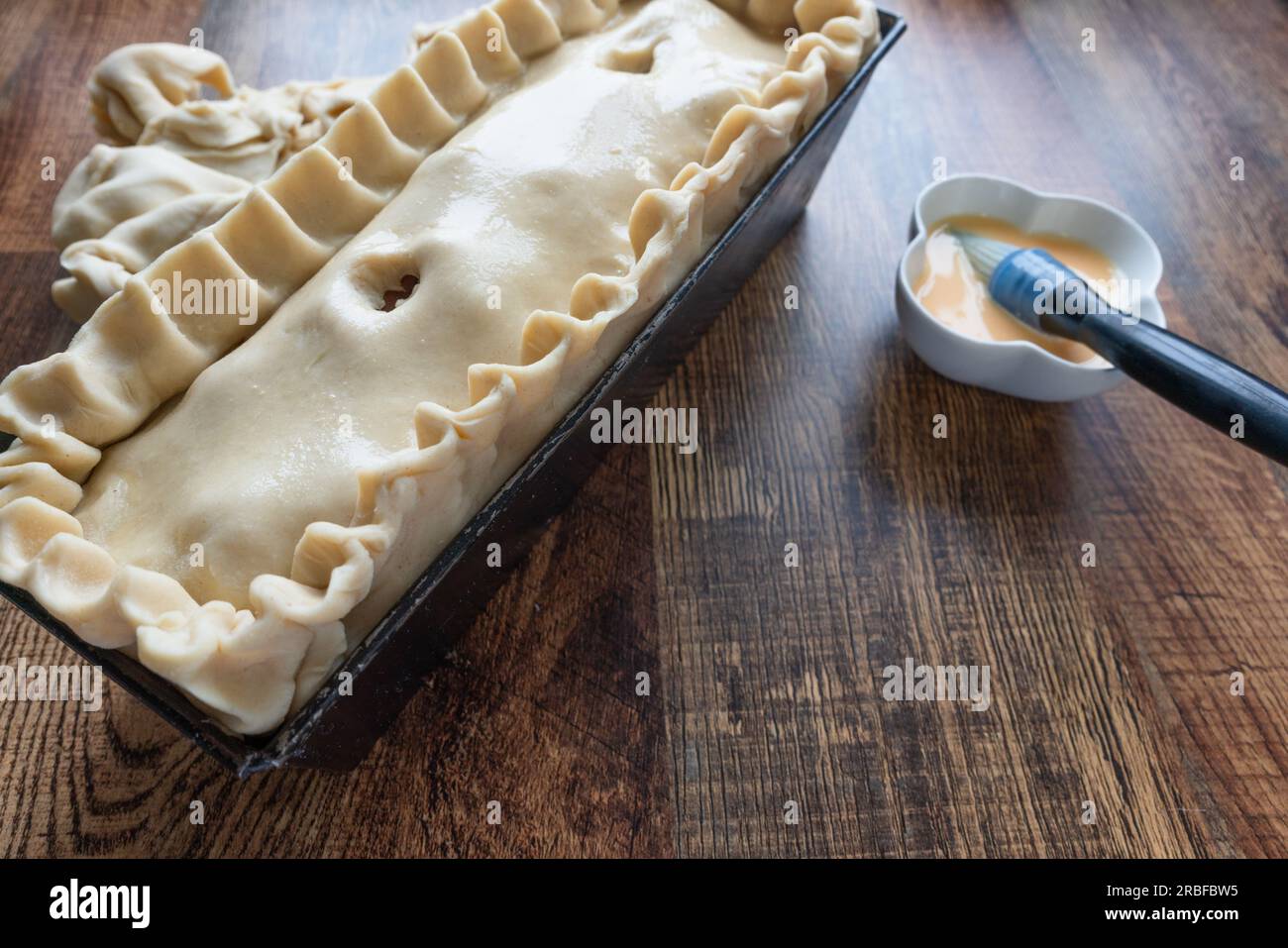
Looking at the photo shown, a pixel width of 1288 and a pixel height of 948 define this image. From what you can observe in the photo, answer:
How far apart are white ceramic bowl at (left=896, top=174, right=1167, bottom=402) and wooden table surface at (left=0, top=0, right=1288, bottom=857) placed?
7cm

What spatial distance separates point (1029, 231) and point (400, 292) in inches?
47.5

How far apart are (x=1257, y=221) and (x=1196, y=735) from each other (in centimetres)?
122

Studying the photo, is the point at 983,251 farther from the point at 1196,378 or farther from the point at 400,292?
the point at 400,292

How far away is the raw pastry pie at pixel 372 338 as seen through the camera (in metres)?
1.14

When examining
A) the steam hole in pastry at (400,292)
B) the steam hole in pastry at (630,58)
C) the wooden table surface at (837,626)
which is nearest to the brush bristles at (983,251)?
the wooden table surface at (837,626)

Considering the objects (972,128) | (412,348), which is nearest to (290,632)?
(412,348)

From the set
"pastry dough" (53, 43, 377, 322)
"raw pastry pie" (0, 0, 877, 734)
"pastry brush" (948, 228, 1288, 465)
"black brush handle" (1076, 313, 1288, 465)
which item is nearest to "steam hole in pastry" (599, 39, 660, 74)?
"raw pastry pie" (0, 0, 877, 734)

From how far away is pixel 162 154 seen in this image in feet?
5.80

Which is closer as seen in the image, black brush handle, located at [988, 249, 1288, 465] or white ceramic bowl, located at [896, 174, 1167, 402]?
black brush handle, located at [988, 249, 1288, 465]

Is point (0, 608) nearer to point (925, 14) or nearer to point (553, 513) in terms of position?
point (553, 513)

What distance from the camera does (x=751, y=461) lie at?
1.73 meters

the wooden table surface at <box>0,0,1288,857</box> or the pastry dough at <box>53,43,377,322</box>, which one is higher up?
the pastry dough at <box>53,43,377,322</box>

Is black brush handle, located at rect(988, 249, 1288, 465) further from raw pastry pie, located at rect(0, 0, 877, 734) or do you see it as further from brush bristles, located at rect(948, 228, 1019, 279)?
raw pastry pie, located at rect(0, 0, 877, 734)

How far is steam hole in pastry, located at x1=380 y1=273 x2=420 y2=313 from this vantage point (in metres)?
1.46
